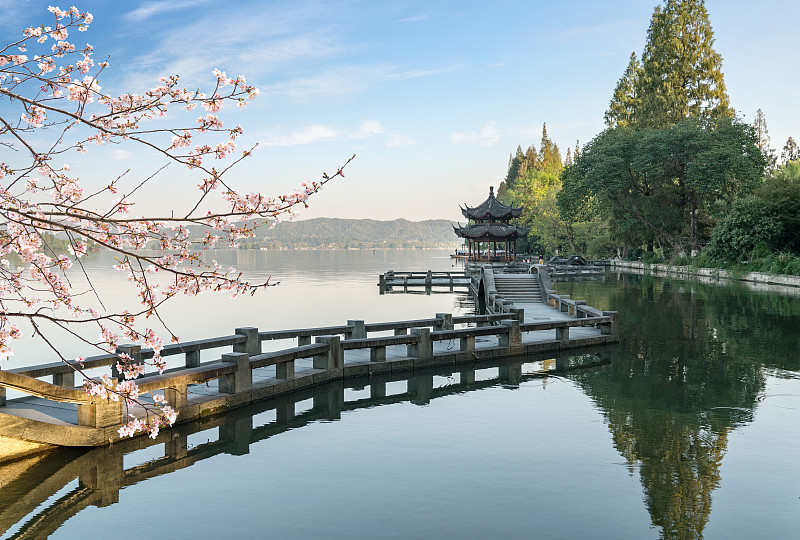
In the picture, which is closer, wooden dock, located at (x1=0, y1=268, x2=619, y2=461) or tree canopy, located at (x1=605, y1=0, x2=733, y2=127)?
wooden dock, located at (x1=0, y1=268, x2=619, y2=461)

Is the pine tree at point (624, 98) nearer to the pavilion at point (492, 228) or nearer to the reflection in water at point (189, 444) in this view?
the pavilion at point (492, 228)

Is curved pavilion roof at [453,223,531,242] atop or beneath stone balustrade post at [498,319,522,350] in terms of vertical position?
atop

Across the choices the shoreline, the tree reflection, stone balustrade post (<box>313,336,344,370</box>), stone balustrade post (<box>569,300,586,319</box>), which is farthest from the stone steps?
the shoreline

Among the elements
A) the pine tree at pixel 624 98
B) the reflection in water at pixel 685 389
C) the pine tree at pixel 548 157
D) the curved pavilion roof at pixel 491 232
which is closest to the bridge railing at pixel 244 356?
the reflection in water at pixel 685 389

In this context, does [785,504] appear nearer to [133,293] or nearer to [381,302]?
[381,302]

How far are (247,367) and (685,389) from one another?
9.74m

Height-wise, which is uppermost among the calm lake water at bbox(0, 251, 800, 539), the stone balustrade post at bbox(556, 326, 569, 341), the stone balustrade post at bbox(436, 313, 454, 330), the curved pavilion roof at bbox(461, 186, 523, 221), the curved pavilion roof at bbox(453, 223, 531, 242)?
the curved pavilion roof at bbox(461, 186, 523, 221)

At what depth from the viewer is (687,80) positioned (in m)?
66.2

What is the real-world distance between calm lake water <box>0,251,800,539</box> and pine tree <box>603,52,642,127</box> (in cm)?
7056

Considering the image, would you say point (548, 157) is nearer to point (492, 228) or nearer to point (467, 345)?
point (492, 228)

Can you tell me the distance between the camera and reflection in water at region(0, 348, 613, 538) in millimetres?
8359

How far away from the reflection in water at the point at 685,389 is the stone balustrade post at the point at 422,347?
4.02 meters

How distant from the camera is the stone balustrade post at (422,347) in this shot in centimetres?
1694

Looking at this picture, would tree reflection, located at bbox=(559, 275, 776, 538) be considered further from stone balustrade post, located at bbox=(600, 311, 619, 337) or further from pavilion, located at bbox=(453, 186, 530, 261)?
pavilion, located at bbox=(453, 186, 530, 261)
